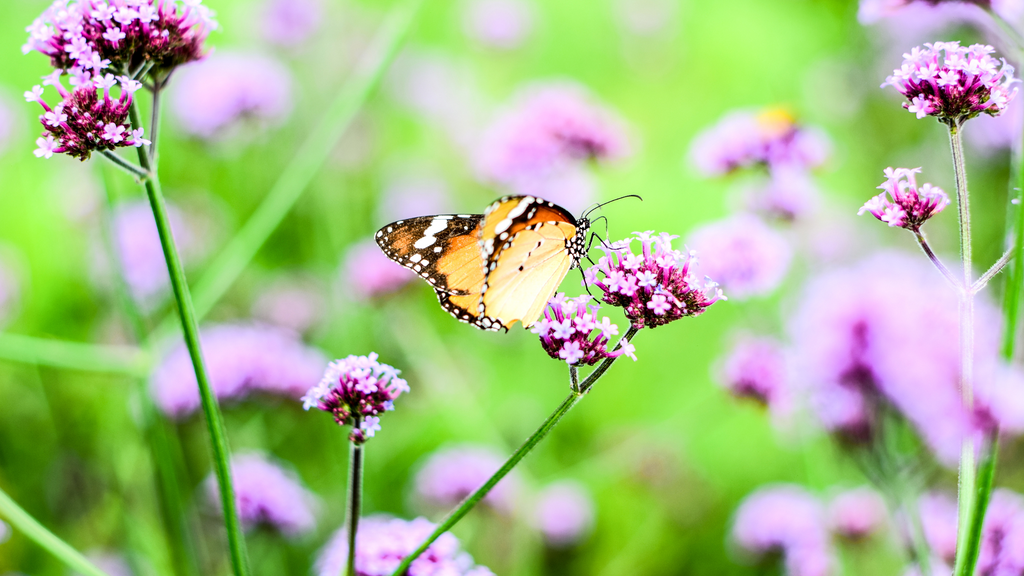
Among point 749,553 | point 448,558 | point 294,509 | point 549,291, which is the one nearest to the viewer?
point 448,558

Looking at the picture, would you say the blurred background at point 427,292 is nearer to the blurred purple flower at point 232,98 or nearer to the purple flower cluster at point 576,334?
the blurred purple flower at point 232,98

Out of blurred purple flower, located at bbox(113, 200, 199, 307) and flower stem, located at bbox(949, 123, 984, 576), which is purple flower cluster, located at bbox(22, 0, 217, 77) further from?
blurred purple flower, located at bbox(113, 200, 199, 307)

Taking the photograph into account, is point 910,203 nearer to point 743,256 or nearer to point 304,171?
Result: point 743,256

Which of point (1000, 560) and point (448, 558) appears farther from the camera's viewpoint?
point (1000, 560)

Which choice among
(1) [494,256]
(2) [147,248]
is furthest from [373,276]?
(1) [494,256]

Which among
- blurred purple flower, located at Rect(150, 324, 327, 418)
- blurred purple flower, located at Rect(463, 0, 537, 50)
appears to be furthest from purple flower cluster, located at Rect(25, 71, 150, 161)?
blurred purple flower, located at Rect(463, 0, 537, 50)

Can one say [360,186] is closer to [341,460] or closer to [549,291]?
[341,460]

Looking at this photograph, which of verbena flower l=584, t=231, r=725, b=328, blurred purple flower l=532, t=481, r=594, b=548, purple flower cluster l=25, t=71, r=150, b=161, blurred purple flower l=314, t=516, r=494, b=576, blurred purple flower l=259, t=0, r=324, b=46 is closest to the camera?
purple flower cluster l=25, t=71, r=150, b=161

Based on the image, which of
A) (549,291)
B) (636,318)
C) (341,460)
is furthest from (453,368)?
(636,318)
